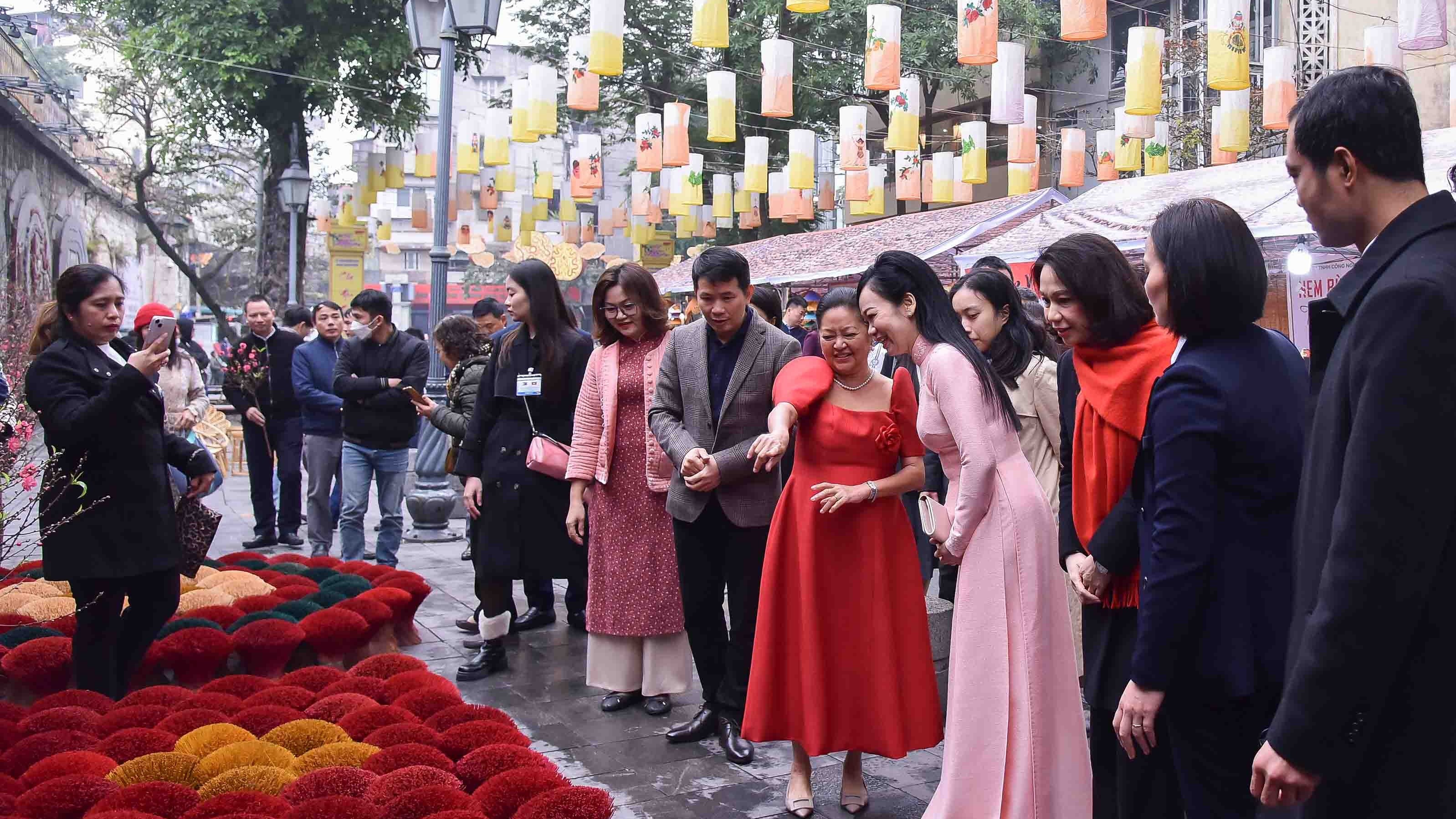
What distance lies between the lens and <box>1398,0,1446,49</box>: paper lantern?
33.6ft

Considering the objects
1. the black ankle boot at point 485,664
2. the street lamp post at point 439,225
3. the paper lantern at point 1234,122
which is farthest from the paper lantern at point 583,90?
the black ankle boot at point 485,664

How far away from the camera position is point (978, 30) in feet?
39.2

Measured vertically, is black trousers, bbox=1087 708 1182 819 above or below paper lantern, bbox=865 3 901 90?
below

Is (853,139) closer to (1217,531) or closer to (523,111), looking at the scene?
(523,111)

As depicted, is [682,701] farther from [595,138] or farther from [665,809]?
[595,138]

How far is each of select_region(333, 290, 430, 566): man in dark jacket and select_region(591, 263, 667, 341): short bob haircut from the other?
2.78 meters

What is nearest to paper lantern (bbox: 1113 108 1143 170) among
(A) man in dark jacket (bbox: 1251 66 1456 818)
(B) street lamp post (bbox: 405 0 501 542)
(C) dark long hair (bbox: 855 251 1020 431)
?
(B) street lamp post (bbox: 405 0 501 542)

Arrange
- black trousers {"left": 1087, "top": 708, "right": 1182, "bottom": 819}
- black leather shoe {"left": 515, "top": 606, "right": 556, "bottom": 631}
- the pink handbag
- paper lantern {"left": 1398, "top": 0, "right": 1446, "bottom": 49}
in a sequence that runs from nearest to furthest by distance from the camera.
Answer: black trousers {"left": 1087, "top": 708, "right": 1182, "bottom": 819} → the pink handbag → black leather shoe {"left": 515, "top": 606, "right": 556, "bottom": 631} → paper lantern {"left": 1398, "top": 0, "right": 1446, "bottom": 49}

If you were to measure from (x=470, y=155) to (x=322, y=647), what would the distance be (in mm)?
16312

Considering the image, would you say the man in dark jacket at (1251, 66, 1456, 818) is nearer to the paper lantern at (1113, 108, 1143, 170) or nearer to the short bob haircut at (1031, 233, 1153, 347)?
the short bob haircut at (1031, 233, 1153, 347)

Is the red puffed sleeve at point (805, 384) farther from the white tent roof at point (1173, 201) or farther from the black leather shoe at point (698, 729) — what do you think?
the white tent roof at point (1173, 201)

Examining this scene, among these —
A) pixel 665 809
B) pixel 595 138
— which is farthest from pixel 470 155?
pixel 665 809

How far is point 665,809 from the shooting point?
3914 mm

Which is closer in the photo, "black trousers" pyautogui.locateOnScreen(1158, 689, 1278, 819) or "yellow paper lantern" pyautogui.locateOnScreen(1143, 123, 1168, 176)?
"black trousers" pyautogui.locateOnScreen(1158, 689, 1278, 819)
